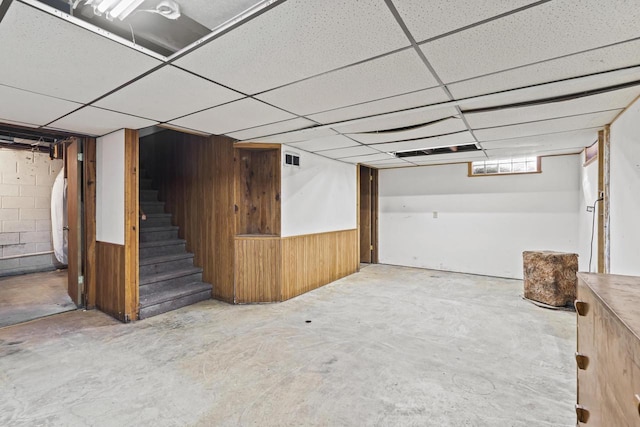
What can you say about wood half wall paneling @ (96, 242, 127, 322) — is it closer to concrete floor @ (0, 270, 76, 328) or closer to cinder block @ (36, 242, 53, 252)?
concrete floor @ (0, 270, 76, 328)

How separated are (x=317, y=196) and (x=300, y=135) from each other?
4.98 ft

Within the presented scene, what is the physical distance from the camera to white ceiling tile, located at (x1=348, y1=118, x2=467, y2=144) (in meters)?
3.17

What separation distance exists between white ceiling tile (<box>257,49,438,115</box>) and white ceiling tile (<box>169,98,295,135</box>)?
0.18 metres

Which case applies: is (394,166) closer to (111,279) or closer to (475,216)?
(475,216)

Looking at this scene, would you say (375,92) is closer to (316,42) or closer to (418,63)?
(418,63)

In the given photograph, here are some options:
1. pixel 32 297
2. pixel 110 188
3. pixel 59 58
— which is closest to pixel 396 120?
pixel 59 58

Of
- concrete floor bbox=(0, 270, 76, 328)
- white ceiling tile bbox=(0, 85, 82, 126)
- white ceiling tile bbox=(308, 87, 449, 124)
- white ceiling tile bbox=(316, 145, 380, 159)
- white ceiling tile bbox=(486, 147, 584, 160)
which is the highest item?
white ceiling tile bbox=(316, 145, 380, 159)

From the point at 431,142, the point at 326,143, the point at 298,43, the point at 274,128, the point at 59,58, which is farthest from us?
Result: the point at 326,143

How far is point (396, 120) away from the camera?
301 centimetres

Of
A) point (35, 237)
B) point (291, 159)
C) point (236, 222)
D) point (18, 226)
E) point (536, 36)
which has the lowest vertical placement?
point (35, 237)

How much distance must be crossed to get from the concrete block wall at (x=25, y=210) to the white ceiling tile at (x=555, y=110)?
7.73 meters

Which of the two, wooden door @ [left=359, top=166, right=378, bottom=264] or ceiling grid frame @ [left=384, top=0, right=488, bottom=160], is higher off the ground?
ceiling grid frame @ [left=384, top=0, right=488, bottom=160]

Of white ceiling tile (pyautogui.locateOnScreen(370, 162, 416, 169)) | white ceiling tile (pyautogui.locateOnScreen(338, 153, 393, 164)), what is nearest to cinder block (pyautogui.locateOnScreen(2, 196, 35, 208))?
white ceiling tile (pyautogui.locateOnScreen(338, 153, 393, 164))

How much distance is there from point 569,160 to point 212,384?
236 inches
